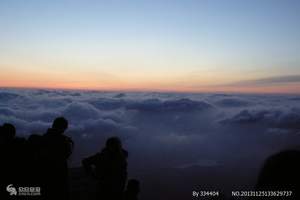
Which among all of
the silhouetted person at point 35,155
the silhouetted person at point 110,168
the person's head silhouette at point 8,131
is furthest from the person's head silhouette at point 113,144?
the person's head silhouette at point 8,131

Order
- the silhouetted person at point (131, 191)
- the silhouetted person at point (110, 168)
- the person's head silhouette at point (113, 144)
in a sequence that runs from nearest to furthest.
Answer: the person's head silhouette at point (113, 144) < the silhouetted person at point (110, 168) < the silhouetted person at point (131, 191)

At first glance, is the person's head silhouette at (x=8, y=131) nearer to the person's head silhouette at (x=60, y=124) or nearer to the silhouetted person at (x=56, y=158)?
the silhouetted person at (x=56, y=158)

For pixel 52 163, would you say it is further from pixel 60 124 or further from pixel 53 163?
pixel 60 124

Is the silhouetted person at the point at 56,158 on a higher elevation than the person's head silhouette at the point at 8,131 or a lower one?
lower

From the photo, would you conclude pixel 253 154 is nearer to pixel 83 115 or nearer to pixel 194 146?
pixel 194 146

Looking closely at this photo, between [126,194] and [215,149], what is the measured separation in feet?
614

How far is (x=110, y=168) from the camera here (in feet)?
17.4

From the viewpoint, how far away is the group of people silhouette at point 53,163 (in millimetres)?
5211

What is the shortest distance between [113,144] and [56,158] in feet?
3.22

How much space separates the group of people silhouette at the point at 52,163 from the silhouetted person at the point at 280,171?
2856 millimetres

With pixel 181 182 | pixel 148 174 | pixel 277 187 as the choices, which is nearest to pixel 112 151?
pixel 277 187

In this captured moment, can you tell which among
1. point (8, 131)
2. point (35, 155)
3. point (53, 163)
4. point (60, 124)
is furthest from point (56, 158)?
point (8, 131)

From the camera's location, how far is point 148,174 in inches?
5920

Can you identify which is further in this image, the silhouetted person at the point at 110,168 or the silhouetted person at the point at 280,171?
the silhouetted person at the point at 110,168
